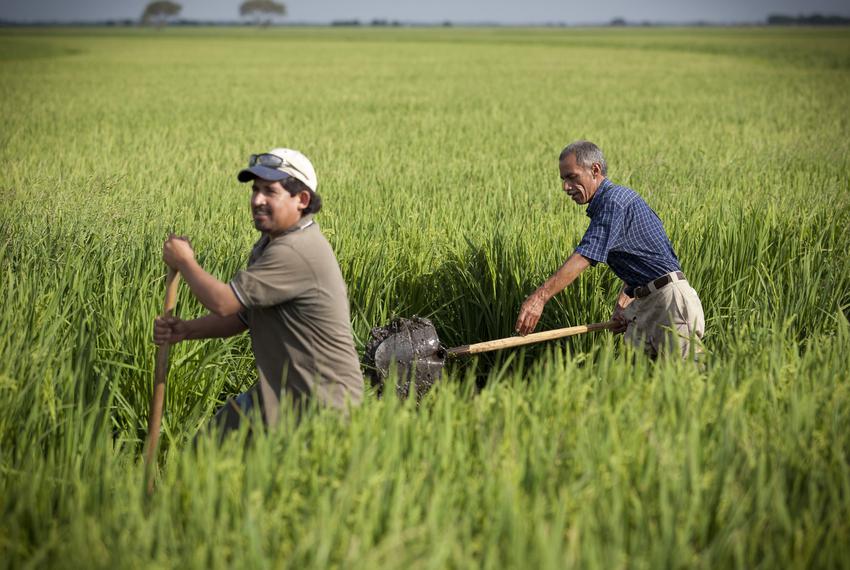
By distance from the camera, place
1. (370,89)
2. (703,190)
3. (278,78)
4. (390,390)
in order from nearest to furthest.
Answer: (390,390) → (703,190) → (370,89) → (278,78)

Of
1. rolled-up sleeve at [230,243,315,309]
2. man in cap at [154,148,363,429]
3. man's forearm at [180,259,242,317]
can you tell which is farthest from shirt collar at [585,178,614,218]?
man's forearm at [180,259,242,317]

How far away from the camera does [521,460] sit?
219 centimetres

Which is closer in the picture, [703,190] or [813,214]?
[813,214]

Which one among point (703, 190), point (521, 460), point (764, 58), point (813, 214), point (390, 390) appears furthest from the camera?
point (764, 58)

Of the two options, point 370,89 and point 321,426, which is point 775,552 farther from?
point 370,89

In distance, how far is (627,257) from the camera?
159 inches

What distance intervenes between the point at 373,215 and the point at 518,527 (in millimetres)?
4279

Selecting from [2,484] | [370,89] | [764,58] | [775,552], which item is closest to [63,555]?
[2,484]

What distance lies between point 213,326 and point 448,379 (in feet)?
4.95

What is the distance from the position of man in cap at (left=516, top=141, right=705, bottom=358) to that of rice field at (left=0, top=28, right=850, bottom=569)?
0.25 meters

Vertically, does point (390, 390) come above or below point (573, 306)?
above

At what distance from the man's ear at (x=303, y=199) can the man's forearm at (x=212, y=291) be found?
37cm

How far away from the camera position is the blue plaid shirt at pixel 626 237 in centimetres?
386

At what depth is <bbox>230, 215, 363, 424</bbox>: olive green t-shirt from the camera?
2.72 m
